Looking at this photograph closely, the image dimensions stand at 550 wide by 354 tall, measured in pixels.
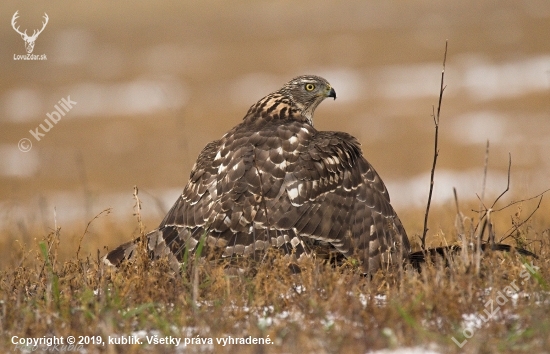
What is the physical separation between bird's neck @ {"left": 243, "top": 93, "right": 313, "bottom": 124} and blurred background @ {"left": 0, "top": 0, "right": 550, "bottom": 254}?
16.2 meters

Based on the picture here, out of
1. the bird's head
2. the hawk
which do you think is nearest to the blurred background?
the bird's head

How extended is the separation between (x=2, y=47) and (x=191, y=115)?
28.2 m

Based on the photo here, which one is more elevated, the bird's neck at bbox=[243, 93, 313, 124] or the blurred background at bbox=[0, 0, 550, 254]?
the blurred background at bbox=[0, 0, 550, 254]

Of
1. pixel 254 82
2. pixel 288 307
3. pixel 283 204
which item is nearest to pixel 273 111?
pixel 283 204

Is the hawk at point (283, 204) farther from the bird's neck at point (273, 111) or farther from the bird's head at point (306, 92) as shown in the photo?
the bird's head at point (306, 92)

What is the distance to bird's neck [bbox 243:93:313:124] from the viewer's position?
23.2 ft

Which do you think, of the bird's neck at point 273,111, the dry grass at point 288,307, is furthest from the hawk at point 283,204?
the bird's neck at point 273,111

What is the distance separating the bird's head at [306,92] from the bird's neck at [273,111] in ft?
0.57

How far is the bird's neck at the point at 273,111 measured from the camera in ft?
23.2

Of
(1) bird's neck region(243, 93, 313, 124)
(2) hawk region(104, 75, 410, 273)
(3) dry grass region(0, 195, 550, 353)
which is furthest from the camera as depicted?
(1) bird's neck region(243, 93, 313, 124)

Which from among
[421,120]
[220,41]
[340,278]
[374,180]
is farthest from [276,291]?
[220,41]

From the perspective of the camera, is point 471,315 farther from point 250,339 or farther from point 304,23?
point 304,23

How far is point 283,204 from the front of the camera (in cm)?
564

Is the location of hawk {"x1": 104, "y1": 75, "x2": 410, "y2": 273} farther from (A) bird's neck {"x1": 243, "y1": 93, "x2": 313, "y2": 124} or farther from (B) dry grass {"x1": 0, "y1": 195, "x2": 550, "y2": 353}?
(A) bird's neck {"x1": 243, "y1": 93, "x2": 313, "y2": 124}
